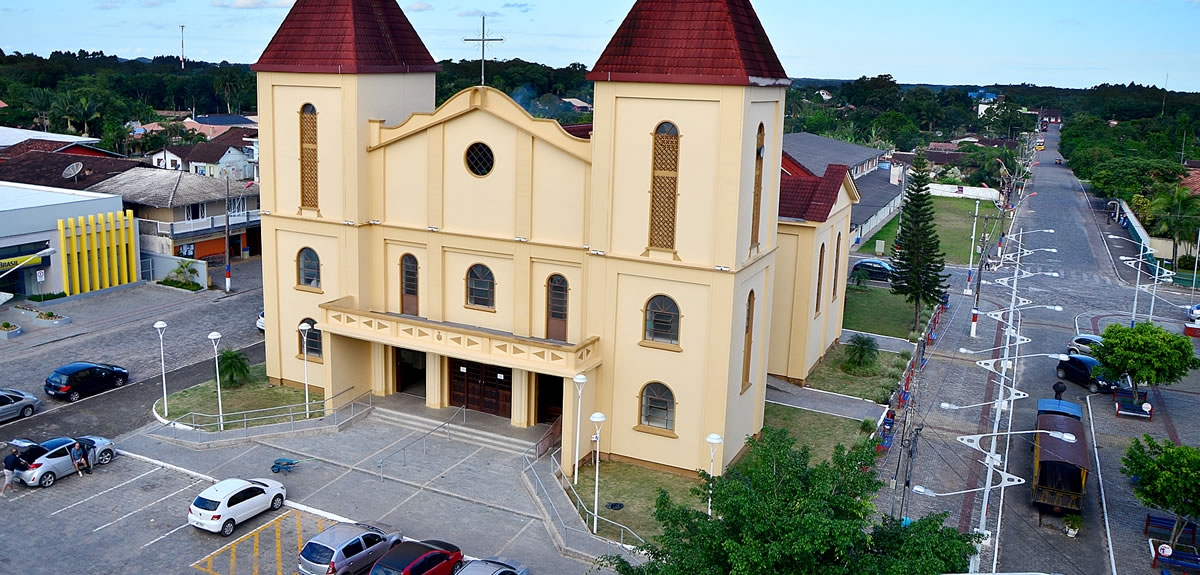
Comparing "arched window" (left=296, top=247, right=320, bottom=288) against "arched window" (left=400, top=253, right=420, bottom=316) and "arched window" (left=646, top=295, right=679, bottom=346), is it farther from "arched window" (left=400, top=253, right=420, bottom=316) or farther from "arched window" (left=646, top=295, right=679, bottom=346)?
"arched window" (left=646, top=295, right=679, bottom=346)

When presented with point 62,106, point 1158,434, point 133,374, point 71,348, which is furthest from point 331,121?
point 62,106

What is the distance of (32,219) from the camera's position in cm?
4569

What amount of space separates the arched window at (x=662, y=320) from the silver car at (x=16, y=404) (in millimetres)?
20915

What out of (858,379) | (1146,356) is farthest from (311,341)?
(1146,356)

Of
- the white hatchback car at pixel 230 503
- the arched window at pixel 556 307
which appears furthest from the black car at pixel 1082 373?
the white hatchback car at pixel 230 503

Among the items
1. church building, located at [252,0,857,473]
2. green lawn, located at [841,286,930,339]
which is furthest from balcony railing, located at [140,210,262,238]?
green lawn, located at [841,286,930,339]

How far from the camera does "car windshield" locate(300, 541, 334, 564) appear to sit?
22.0 metres

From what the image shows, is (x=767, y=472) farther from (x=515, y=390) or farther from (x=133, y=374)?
(x=133, y=374)

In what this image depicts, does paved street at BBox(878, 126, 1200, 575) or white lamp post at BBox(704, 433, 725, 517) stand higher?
white lamp post at BBox(704, 433, 725, 517)

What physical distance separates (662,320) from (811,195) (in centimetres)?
1128

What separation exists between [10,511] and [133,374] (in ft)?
39.7

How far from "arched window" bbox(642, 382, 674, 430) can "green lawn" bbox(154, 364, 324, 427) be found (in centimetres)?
1122

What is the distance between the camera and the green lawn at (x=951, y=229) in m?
67.6

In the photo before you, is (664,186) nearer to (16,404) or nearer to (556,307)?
(556,307)
